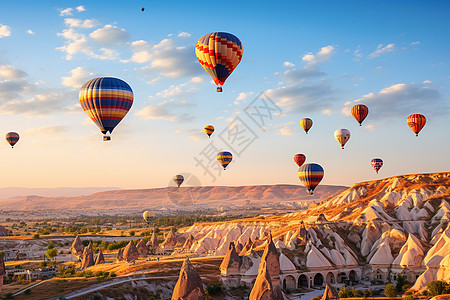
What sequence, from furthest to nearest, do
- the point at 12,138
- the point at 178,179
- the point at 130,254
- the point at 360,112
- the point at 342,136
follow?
the point at 178,179, the point at 12,138, the point at 342,136, the point at 360,112, the point at 130,254

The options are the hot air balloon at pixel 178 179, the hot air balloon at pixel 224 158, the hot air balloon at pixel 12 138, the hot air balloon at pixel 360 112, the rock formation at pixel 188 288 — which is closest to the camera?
the rock formation at pixel 188 288

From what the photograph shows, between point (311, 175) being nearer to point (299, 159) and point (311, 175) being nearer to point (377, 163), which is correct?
point (299, 159)

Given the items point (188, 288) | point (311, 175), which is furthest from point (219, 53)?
point (188, 288)

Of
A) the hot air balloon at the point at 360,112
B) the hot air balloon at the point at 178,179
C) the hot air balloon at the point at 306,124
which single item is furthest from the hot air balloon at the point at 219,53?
the hot air balloon at the point at 178,179

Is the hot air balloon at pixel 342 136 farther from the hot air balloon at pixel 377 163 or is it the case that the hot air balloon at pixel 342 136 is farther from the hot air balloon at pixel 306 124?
the hot air balloon at pixel 377 163

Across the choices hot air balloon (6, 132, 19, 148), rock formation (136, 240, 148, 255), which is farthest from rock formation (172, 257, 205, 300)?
hot air balloon (6, 132, 19, 148)
